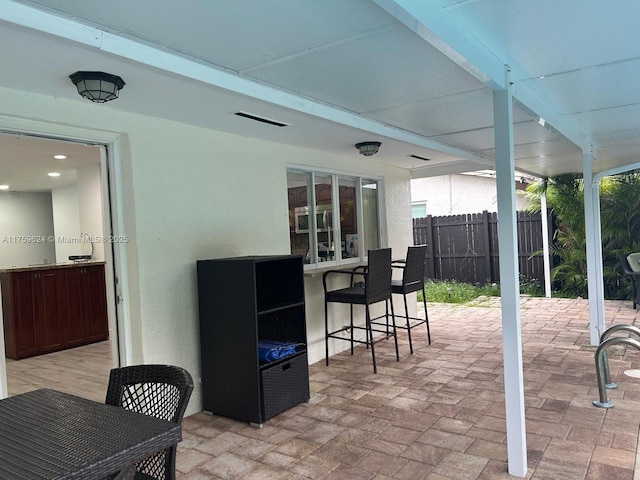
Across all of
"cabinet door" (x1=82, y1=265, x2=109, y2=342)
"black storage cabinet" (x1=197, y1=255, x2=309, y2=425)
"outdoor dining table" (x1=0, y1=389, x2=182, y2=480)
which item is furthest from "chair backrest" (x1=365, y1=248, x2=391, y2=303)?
"cabinet door" (x1=82, y1=265, x2=109, y2=342)

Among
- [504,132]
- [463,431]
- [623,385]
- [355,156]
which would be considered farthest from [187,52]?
[623,385]

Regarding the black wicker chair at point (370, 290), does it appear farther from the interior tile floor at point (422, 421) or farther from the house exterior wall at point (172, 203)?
the house exterior wall at point (172, 203)

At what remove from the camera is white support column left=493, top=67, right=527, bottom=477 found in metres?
2.54

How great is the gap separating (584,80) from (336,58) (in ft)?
5.38

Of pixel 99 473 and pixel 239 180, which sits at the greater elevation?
pixel 239 180

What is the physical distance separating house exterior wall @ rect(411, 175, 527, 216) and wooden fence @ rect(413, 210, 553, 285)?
2212 mm

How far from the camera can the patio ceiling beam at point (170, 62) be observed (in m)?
1.71

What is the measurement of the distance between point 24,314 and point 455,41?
5.52 metres

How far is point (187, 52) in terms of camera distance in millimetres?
2207

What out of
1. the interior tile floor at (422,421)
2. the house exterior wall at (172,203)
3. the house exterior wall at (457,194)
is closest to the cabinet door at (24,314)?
the interior tile floor at (422,421)

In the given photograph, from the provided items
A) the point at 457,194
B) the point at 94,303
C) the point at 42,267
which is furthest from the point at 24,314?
the point at 457,194

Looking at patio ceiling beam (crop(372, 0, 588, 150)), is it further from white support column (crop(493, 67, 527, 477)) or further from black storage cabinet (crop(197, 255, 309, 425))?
black storage cabinet (crop(197, 255, 309, 425))

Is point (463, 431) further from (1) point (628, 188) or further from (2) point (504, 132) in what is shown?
(1) point (628, 188)

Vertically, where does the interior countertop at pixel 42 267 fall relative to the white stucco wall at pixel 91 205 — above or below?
below
